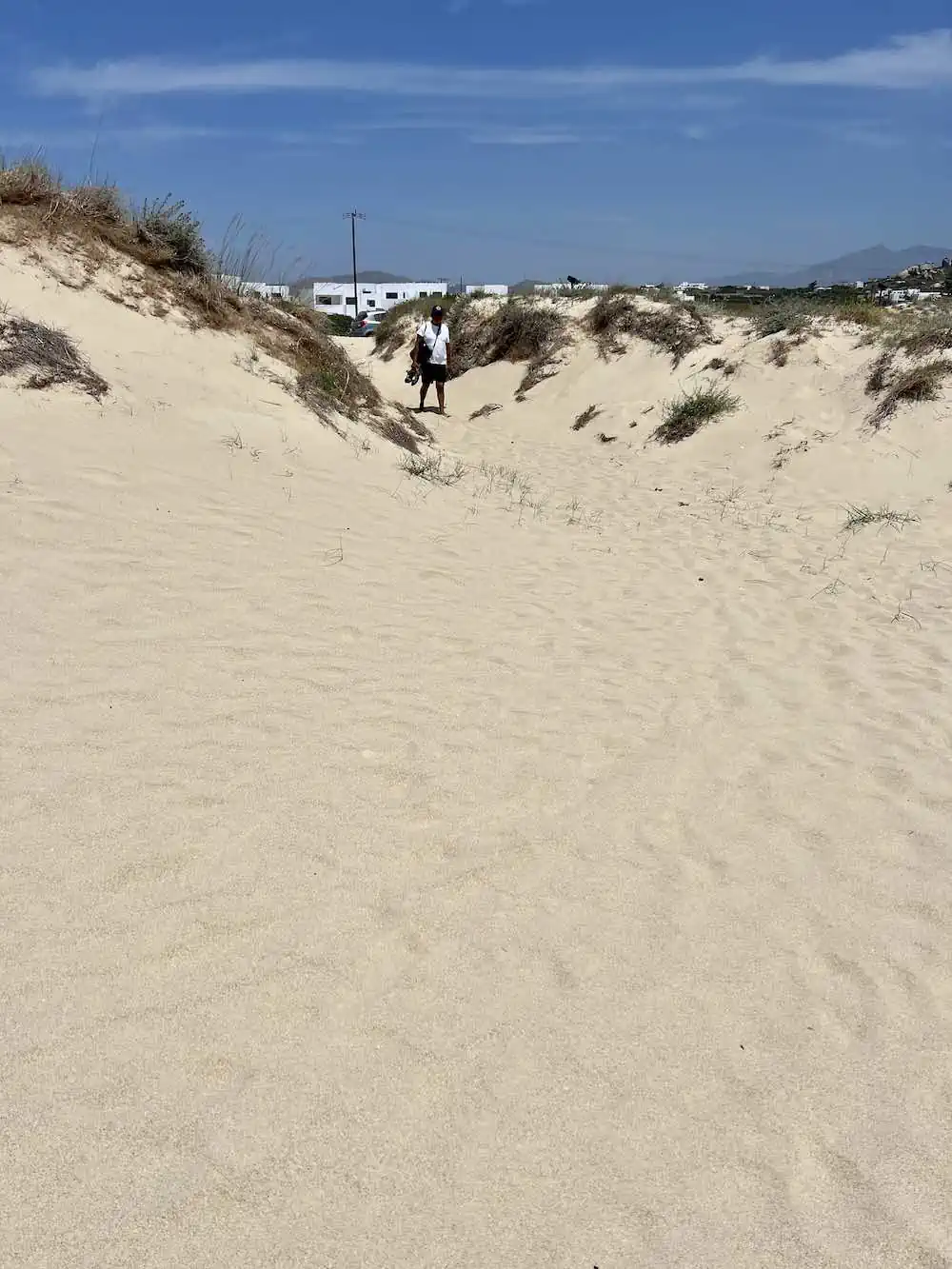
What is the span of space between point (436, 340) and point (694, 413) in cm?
416

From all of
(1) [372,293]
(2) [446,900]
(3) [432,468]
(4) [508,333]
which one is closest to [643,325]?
(4) [508,333]

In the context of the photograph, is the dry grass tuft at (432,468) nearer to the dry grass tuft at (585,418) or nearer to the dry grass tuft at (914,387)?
the dry grass tuft at (585,418)

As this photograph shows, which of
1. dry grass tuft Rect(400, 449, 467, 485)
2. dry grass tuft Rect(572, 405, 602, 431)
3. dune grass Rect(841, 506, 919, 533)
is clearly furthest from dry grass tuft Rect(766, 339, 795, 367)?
dry grass tuft Rect(400, 449, 467, 485)

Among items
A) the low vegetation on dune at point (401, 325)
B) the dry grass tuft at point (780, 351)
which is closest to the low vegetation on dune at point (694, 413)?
the dry grass tuft at point (780, 351)

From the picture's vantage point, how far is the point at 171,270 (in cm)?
1051

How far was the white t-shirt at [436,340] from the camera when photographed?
1333 cm

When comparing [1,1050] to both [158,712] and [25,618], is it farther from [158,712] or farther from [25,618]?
[25,618]

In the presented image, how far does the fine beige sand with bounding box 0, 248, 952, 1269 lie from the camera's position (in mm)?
2115

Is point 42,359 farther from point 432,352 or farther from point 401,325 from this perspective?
point 401,325

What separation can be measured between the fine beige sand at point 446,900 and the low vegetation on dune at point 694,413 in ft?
21.3

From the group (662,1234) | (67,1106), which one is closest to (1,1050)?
(67,1106)

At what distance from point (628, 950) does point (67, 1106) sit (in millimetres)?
1759

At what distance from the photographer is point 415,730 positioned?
4.25m

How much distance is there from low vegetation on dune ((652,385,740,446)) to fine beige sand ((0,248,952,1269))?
21.3 feet
